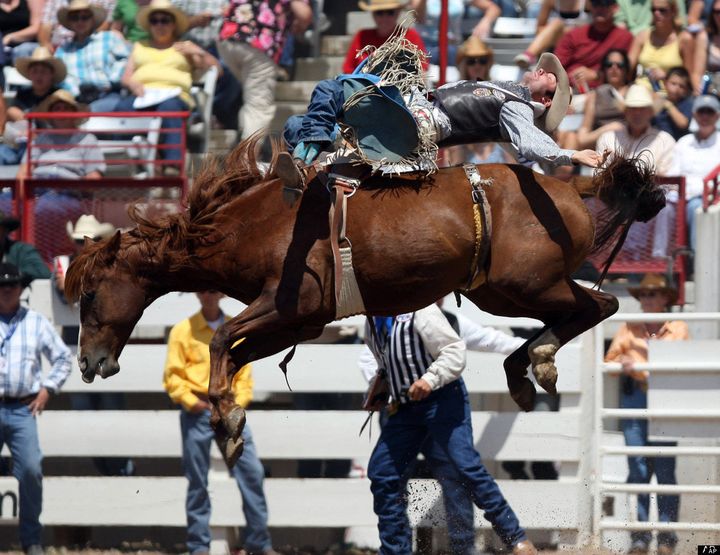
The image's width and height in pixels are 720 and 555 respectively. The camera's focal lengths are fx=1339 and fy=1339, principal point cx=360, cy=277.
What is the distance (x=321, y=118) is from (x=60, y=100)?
4.38 m

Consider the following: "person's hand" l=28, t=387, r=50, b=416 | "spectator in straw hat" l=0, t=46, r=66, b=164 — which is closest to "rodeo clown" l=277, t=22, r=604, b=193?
"person's hand" l=28, t=387, r=50, b=416

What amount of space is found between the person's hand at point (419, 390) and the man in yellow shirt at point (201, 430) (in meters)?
1.31

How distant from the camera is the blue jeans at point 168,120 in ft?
30.6

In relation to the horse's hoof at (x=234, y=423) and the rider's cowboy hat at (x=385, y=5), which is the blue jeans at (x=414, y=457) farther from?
the rider's cowboy hat at (x=385, y=5)

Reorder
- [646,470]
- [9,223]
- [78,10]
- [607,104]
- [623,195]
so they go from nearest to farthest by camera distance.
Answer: [623,195], [646,470], [9,223], [607,104], [78,10]

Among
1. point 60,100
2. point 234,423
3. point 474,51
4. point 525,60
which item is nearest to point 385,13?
point 474,51

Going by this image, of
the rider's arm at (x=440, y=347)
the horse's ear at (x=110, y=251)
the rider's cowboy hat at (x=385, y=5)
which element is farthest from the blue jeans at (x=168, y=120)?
the horse's ear at (x=110, y=251)

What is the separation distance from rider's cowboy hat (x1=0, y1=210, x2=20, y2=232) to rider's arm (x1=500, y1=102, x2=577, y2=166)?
3.80m

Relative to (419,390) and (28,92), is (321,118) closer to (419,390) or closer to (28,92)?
(419,390)

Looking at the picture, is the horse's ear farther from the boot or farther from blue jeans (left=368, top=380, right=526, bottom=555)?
the boot

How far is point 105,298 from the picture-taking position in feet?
19.4

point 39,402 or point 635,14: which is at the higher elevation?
point 635,14

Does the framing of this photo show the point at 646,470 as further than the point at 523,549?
Yes

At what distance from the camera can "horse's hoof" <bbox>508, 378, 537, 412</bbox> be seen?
20.1ft
